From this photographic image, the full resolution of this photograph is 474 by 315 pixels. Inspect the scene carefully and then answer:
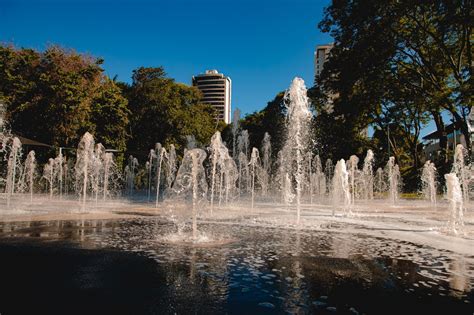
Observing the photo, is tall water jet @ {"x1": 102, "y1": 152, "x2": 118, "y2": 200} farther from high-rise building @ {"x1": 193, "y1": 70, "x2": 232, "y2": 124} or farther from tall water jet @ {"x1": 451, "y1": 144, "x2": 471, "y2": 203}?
high-rise building @ {"x1": 193, "y1": 70, "x2": 232, "y2": 124}

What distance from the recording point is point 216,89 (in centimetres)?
11369

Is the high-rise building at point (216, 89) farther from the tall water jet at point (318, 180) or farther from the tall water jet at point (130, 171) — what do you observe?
the tall water jet at point (318, 180)

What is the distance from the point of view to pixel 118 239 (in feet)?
25.7

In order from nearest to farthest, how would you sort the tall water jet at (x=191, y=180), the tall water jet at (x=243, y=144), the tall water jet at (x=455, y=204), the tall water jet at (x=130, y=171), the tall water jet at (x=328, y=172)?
1. the tall water jet at (x=191, y=180)
2. the tall water jet at (x=455, y=204)
3. the tall water jet at (x=328, y=172)
4. the tall water jet at (x=130, y=171)
5. the tall water jet at (x=243, y=144)

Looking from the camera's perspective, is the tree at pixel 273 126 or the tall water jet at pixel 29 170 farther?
the tree at pixel 273 126

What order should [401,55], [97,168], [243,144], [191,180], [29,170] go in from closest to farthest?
[191,180] < [401,55] < [97,168] < [29,170] < [243,144]

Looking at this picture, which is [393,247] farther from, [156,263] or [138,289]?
[138,289]

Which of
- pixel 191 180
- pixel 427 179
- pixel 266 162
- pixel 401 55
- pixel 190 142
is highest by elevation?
pixel 401 55

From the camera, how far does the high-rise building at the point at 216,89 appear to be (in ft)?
367

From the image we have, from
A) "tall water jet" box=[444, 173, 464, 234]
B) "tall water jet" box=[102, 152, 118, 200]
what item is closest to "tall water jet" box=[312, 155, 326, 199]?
"tall water jet" box=[102, 152, 118, 200]

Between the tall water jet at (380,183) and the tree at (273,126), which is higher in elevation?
the tree at (273,126)

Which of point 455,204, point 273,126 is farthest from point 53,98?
point 455,204

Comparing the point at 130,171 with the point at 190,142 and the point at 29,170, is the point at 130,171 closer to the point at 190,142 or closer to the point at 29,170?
the point at 190,142

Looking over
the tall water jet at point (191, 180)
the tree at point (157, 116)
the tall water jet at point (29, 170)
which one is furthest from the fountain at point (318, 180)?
the tall water jet at point (191, 180)
